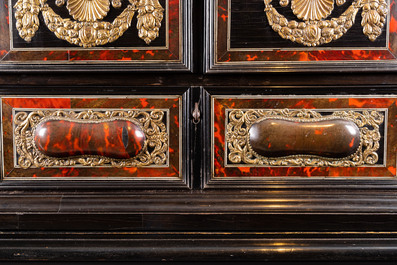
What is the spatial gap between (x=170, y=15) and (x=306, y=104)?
0.28m

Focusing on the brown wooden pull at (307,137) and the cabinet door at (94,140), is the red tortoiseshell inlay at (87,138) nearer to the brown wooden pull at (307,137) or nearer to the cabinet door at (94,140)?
the cabinet door at (94,140)

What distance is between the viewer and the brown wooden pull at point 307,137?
52cm

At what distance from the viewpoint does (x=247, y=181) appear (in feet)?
1.80

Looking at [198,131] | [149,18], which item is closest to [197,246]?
[198,131]

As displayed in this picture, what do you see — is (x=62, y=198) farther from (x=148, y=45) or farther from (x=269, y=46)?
(x=269, y=46)

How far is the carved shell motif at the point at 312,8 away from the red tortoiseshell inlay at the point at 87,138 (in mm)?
338

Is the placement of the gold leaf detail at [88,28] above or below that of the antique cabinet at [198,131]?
above

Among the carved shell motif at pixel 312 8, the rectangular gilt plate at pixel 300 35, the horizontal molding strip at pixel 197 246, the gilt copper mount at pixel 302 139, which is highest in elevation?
the carved shell motif at pixel 312 8

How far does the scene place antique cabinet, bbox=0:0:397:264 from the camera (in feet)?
1.72

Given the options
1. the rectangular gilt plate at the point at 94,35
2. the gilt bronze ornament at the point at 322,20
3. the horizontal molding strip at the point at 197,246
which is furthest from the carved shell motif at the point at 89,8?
the horizontal molding strip at the point at 197,246

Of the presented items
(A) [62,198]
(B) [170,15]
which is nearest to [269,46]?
(B) [170,15]

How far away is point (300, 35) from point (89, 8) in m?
0.36

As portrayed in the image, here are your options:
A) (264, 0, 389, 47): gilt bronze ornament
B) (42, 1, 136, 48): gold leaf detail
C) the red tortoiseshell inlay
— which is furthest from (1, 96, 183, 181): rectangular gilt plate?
(264, 0, 389, 47): gilt bronze ornament

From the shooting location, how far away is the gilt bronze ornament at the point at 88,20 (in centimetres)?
52
